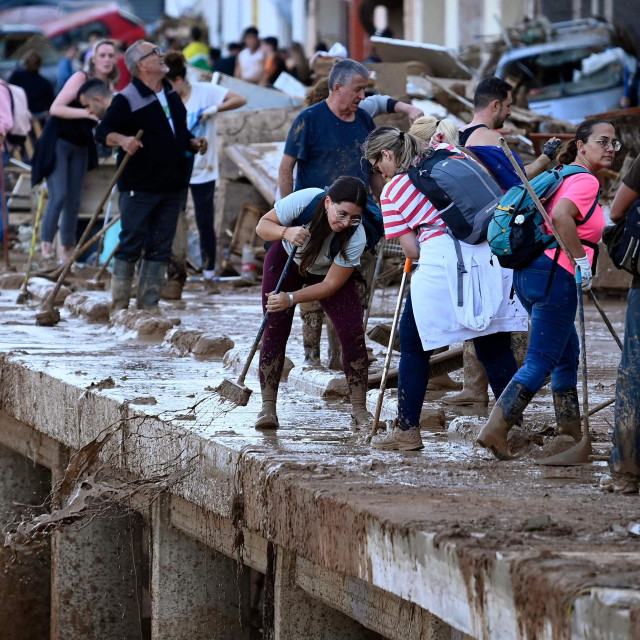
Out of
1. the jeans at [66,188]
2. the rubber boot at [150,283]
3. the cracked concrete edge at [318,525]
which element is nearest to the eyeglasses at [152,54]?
the rubber boot at [150,283]

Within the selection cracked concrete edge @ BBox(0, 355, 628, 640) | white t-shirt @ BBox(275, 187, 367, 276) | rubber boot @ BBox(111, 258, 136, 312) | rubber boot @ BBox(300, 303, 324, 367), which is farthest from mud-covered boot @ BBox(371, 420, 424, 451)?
rubber boot @ BBox(111, 258, 136, 312)

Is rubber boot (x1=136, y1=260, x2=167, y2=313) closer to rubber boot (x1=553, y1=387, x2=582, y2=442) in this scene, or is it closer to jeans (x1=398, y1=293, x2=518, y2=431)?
jeans (x1=398, y1=293, x2=518, y2=431)

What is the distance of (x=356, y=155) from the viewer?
797 centimetres

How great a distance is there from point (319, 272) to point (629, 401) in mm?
1679

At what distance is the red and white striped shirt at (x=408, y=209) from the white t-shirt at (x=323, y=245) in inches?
6.2

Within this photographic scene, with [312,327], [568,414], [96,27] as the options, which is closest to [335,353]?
[312,327]

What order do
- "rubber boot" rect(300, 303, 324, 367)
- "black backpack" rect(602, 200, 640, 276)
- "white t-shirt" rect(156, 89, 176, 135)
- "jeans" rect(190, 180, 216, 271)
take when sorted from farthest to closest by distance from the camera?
"jeans" rect(190, 180, 216, 271) < "white t-shirt" rect(156, 89, 176, 135) < "rubber boot" rect(300, 303, 324, 367) < "black backpack" rect(602, 200, 640, 276)

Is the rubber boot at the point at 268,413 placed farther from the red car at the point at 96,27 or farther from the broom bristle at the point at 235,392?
the red car at the point at 96,27

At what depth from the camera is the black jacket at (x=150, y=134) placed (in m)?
10.0

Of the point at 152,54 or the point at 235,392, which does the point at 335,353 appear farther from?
the point at 152,54

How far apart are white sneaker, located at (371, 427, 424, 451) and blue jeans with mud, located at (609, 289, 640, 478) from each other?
36.2 inches

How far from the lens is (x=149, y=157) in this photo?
10102mm

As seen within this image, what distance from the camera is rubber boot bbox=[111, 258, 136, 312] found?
34.8 feet

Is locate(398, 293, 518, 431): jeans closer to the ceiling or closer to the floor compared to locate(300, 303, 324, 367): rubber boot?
closer to the ceiling
